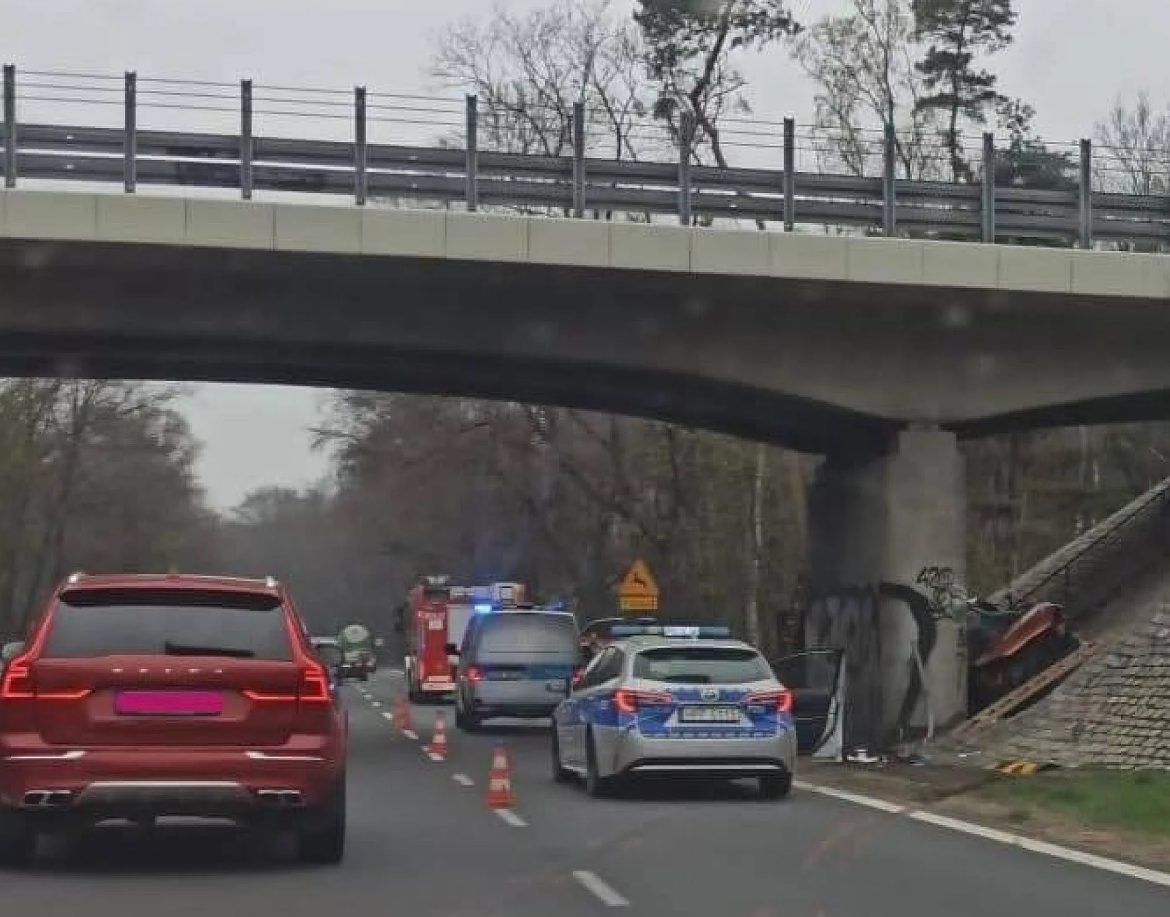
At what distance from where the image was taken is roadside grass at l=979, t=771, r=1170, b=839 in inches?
610

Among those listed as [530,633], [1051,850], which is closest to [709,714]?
[1051,850]

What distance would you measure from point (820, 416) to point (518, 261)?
625cm

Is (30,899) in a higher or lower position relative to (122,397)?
lower

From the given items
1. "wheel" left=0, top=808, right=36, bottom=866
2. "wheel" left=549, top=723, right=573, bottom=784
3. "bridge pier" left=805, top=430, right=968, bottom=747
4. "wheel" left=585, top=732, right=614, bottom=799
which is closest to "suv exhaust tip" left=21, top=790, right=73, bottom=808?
"wheel" left=0, top=808, right=36, bottom=866

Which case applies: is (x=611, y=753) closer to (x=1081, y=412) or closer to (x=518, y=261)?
(x=518, y=261)


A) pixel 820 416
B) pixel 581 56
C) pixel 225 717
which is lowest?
pixel 225 717

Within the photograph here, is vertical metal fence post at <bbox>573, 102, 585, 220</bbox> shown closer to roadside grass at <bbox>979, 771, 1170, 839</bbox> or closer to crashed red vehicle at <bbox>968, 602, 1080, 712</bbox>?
crashed red vehicle at <bbox>968, 602, 1080, 712</bbox>

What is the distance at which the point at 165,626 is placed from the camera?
12016mm

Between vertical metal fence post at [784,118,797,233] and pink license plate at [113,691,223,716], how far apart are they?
15.4m

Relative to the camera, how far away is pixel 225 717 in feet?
38.7

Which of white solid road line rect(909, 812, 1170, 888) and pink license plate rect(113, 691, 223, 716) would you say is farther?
white solid road line rect(909, 812, 1170, 888)

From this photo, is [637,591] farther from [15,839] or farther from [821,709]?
[15,839]

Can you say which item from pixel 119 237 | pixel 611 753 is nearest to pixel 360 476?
pixel 119 237

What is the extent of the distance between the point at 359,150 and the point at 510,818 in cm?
1051
